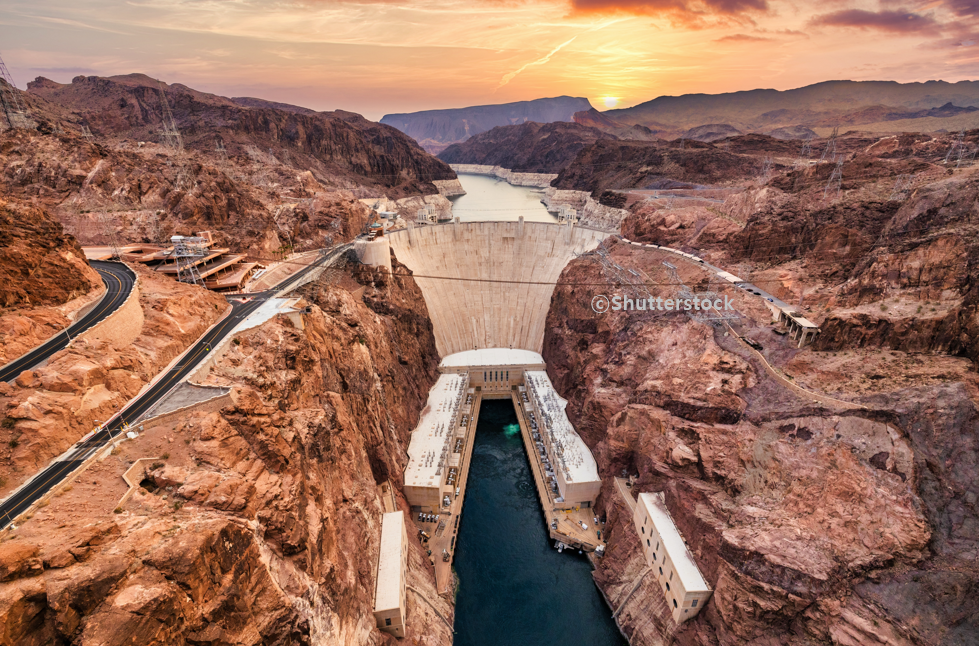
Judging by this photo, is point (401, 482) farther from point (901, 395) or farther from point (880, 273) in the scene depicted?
point (880, 273)

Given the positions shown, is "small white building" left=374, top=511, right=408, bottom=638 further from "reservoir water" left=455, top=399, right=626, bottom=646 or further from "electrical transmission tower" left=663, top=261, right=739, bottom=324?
"electrical transmission tower" left=663, top=261, right=739, bottom=324

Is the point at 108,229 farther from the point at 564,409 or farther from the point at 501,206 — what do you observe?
the point at 501,206

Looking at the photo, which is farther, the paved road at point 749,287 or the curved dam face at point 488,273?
the curved dam face at point 488,273

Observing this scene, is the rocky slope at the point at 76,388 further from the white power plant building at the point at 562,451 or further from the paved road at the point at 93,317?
the white power plant building at the point at 562,451

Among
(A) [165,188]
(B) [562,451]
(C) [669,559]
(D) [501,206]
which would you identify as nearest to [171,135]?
(A) [165,188]

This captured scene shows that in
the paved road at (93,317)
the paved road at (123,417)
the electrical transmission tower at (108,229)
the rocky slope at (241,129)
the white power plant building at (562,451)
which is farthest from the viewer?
the rocky slope at (241,129)

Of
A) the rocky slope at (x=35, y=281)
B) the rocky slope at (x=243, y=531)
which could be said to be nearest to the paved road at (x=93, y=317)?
the rocky slope at (x=35, y=281)
